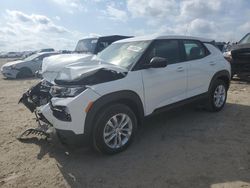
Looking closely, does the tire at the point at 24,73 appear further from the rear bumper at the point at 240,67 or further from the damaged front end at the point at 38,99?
the damaged front end at the point at 38,99

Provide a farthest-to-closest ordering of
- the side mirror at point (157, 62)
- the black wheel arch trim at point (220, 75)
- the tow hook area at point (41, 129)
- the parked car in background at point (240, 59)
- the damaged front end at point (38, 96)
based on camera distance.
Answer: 1. the parked car in background at point (240, 59)
2. the black wheel arch trim at point (220, 75)
3. the damaged front end at point (38, 96)
4. the side mirror at point (157, 62)
5. the tow hook area at point (41, 129)

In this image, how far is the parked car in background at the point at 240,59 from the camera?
10.3 metres

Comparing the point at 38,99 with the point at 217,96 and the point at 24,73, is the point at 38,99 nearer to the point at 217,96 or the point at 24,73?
the point at 217,96

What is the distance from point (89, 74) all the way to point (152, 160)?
1.56 metres

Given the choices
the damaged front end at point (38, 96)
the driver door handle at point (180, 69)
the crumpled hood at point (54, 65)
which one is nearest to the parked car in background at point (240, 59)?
the driver door handle at point (180, 69)

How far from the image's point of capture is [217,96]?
661 centimetres

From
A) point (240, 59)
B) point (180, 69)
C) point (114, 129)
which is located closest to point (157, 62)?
point (180, 69)

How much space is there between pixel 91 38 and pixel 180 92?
8217mm

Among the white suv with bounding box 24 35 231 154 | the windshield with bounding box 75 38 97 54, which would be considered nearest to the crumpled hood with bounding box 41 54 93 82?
the white suv with bounding box 24 35 231 154

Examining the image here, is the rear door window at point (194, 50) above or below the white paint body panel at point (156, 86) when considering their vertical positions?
above

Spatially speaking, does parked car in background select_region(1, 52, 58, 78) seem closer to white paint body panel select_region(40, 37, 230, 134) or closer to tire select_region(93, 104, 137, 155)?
white paint body panel select_region(40, 37, 230, 134)

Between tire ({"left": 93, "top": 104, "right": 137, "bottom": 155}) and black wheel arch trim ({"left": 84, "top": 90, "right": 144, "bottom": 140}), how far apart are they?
0.28ft

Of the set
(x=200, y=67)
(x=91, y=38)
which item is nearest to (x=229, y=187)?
(x=200, y=67)

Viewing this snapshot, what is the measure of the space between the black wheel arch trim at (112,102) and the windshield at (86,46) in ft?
26.3
